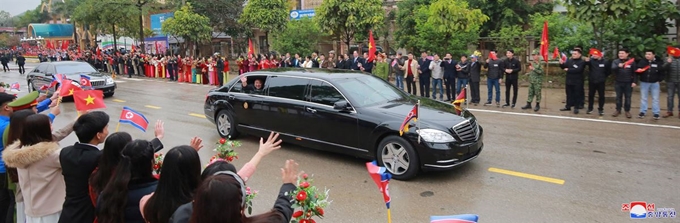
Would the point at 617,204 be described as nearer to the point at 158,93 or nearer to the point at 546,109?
the point at 546,109

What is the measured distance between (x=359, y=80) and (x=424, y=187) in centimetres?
245

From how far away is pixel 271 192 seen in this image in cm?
666

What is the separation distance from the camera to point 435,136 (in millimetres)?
6789

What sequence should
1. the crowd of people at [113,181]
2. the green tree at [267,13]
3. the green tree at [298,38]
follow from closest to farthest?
1. the crowd of people at [113,181]
2. the green tree at [267,13]
3. the green tree at [298,38]

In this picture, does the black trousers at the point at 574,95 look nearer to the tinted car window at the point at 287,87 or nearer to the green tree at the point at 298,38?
the tinted car window at the point at 287,87

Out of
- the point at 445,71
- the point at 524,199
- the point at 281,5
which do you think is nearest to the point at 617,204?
the point at 524,199

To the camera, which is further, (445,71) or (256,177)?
(445,71)

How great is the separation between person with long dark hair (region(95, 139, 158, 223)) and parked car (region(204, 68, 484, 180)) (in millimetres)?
4288

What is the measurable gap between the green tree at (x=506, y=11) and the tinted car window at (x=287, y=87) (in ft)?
51.4

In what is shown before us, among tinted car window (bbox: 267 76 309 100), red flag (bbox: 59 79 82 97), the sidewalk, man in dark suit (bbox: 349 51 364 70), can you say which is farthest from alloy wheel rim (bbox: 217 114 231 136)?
man in dark suit (bbox: 349 51 364 70)

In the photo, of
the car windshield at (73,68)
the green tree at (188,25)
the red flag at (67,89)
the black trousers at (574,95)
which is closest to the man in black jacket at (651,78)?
the black trousers at (574,95)

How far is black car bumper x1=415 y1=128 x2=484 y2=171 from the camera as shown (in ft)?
22.0

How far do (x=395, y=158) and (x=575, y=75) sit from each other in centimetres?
728

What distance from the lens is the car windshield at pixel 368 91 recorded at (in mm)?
7796
